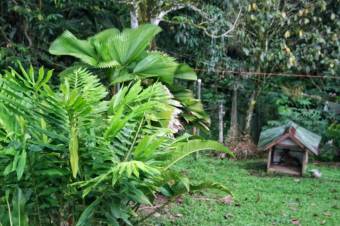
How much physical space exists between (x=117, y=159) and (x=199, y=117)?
198 centimetres

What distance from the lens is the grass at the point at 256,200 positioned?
→ 11.7 feet

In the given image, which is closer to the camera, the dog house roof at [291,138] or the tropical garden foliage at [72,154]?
the tropical garden foliage at [72,154]

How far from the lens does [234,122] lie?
20.8ft

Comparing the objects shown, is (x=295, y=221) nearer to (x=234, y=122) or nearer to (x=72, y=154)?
(x=72, y=154)

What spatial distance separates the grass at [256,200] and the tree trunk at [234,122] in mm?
782

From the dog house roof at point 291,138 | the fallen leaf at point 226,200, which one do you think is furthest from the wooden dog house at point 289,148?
the fallen leaf at point 226,200

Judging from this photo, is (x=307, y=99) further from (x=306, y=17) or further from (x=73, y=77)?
(x=73, y=77)

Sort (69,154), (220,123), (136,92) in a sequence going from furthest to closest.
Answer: (220,123) < (136,92) < (69,154)

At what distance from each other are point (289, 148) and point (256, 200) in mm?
1287

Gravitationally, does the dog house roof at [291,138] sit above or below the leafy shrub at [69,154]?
below

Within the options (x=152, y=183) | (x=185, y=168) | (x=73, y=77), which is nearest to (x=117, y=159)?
(x=152, y=183)

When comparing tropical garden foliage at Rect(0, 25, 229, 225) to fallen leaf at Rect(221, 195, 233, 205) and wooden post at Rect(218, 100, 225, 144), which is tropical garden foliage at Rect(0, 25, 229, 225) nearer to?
fallen leaf at Rect(221, 195, 233, 205)

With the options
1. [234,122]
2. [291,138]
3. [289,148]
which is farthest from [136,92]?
[234,122]

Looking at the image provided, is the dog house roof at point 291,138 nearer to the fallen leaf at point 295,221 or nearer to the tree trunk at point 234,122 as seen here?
the tree trunk at point 234,122
